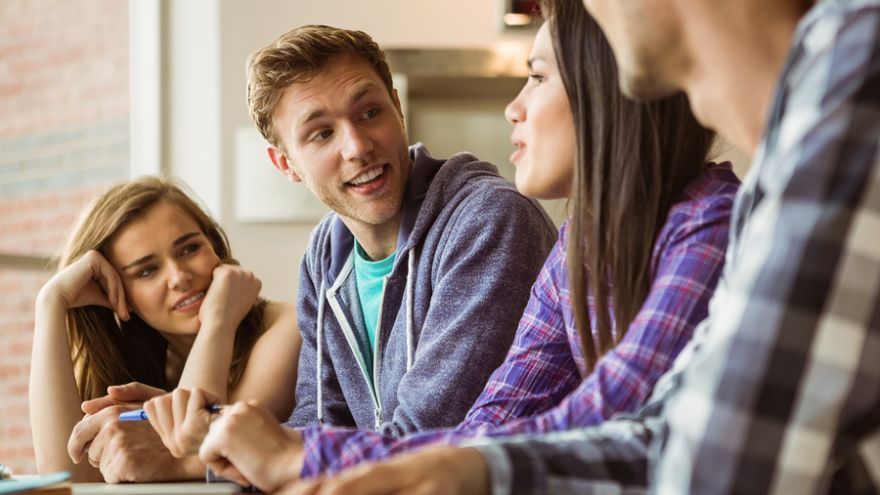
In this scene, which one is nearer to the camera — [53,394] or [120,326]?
[53,394]

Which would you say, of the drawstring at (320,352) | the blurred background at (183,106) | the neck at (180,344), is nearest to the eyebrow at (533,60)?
the drawstring at (320,352)

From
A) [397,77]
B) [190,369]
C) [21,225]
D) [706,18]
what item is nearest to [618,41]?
[706,18]

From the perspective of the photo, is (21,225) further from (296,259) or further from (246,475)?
(246,475)

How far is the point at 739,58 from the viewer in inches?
31.9

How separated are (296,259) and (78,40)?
1276mm

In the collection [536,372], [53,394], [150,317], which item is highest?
[536,372]

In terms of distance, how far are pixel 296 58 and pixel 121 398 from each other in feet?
2.22

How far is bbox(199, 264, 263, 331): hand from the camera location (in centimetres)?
227

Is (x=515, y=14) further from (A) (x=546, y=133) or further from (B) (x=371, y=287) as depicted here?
(A) (x=546, y=133)

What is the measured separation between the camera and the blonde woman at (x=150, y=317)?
2199 mm

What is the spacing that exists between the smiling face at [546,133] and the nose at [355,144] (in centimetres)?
66

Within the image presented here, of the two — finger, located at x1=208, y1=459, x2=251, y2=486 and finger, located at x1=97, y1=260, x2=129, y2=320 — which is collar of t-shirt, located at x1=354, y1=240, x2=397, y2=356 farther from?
finger, located at x1=208, y1=459, x2=251, y2=486

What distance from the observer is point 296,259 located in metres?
3.97

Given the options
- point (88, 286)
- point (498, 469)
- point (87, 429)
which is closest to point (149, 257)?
point (88, 286)
